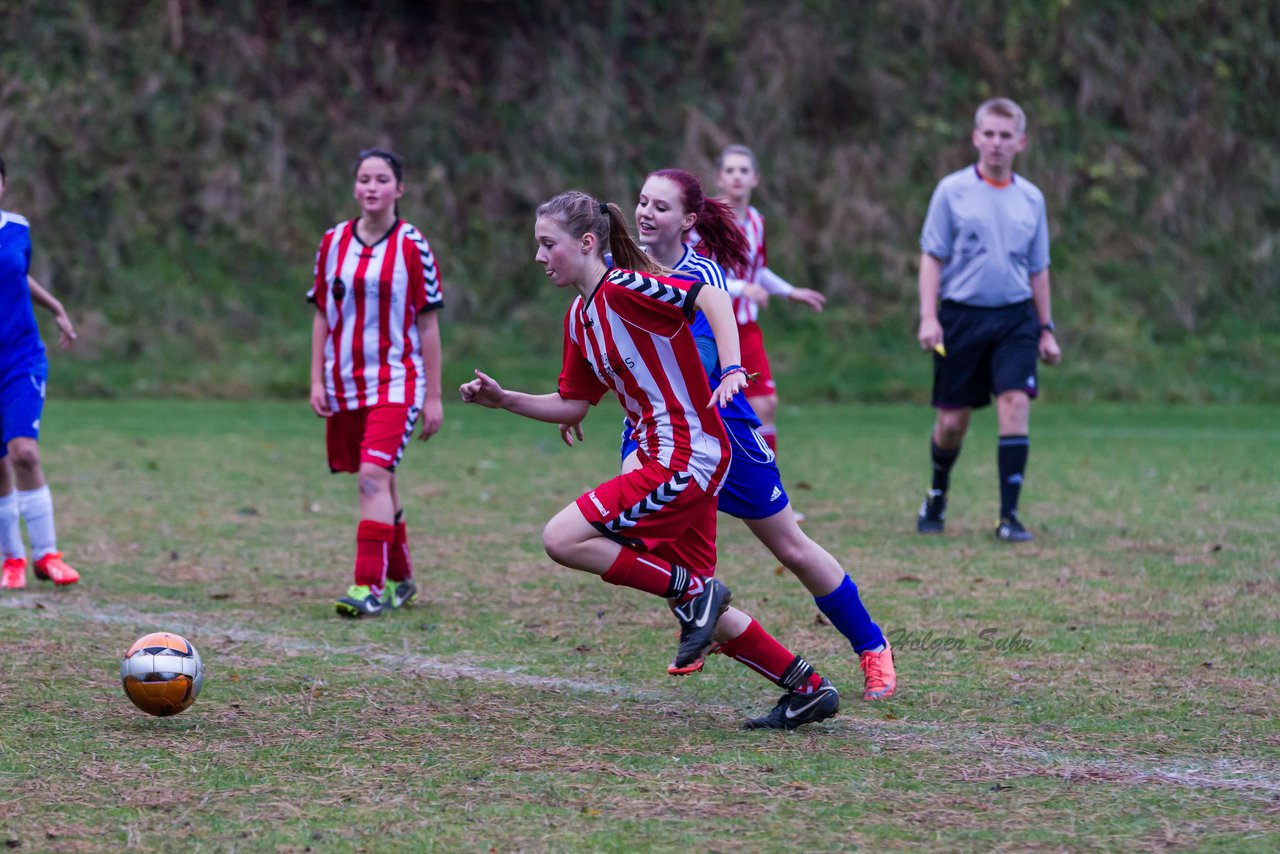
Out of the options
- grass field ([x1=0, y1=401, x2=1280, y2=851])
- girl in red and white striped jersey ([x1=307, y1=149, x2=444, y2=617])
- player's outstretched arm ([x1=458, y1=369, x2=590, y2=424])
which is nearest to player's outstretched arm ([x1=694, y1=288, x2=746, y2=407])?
player's outstretched arm ([x1=458, y1=369, x2=590, y2=424])

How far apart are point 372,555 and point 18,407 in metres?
1.69

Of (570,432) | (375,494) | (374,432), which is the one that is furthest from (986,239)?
(570,432)

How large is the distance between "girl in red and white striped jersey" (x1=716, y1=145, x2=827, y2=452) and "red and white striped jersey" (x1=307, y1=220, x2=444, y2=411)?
2235 millimetres

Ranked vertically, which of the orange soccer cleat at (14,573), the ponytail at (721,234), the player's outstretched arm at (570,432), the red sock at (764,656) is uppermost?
the ponytail at (721,234)

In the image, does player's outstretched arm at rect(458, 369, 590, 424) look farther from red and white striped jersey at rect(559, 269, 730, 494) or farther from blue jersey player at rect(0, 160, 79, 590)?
blue jersey player at rect(0, 160, 79, 590)

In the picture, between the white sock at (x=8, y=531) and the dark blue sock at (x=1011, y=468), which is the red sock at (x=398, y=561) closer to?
the white sock at (x=8, y=531)

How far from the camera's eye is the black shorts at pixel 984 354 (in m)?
8.33

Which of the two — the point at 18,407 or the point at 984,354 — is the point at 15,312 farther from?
the point at 984,354

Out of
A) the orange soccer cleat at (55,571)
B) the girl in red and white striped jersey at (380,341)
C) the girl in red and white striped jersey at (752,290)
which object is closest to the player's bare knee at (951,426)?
the girl in red and white striped jersey at (752,290)

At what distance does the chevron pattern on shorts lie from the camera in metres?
4.54

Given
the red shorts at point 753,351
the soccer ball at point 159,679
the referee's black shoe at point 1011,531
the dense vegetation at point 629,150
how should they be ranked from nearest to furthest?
the soccer ball at point 159,679, the referee's black shoe at point 1011,531, the red shorts at point 753,351, the dense vegetation at point 629,150

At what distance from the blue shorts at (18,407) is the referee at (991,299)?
14.0ft

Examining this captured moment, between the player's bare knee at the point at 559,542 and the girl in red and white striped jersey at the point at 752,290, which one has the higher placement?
the girl in red and white striped jersey at the point at 752,290

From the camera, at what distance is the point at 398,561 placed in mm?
6766
